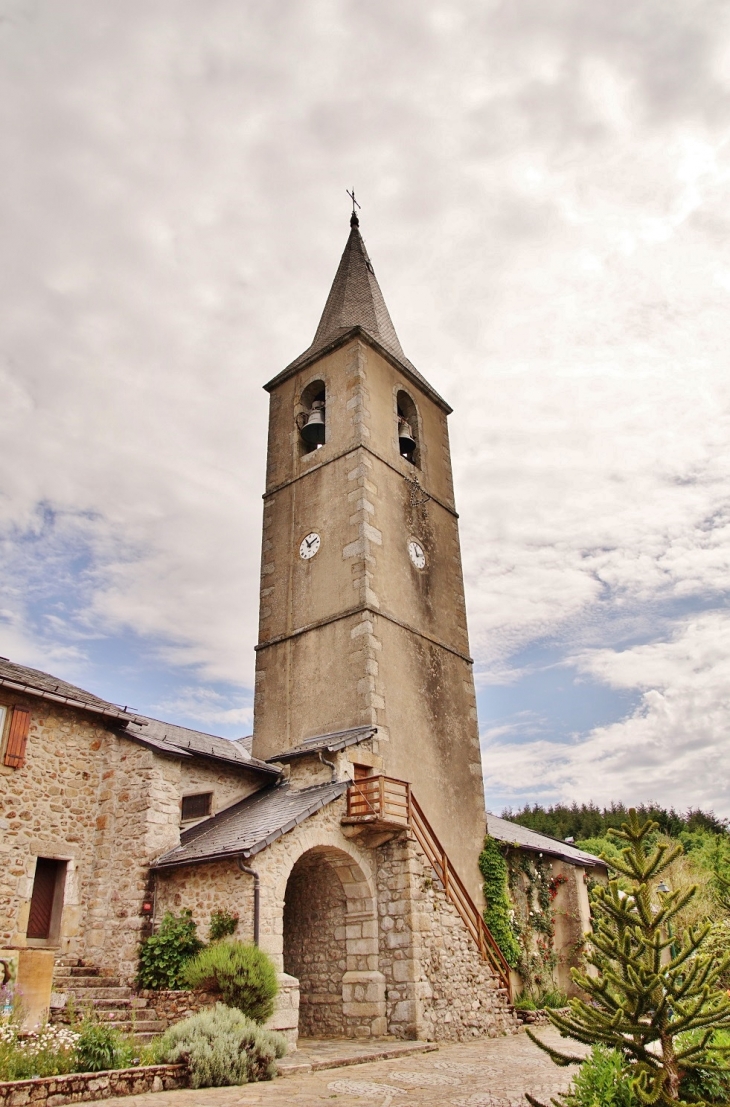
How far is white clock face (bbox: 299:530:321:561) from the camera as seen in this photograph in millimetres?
17328

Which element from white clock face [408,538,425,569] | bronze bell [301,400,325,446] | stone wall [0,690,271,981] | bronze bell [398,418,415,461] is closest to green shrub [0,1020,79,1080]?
Result: stone wall [0,690,271,981]

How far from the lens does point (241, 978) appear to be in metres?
9.55

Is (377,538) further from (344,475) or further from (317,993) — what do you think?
(317,993)

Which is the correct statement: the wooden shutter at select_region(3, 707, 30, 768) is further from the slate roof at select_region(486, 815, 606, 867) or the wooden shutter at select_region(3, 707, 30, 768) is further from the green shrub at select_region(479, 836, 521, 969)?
the slate roof at select_region(486, 815, 606, 867)

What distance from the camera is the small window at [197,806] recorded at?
→ 14.0 meters

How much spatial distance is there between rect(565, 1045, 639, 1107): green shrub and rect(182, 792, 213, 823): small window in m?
10.0

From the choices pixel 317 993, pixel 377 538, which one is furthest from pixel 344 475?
pixel 317 993

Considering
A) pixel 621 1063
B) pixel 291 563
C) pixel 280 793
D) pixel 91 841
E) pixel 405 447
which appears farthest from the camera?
pixel 405 447

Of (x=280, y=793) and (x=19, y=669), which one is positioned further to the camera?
(x=280, y=793)

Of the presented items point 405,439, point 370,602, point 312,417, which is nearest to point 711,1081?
point 370,602

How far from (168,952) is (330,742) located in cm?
426

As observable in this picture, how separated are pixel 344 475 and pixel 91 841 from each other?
8.96m

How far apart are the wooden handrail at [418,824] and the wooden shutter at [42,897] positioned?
4726mm

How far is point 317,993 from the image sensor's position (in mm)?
12719
